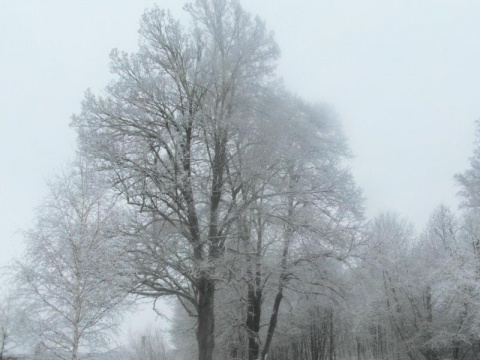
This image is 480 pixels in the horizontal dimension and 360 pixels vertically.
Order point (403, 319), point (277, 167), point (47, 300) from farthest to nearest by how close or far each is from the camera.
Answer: point (403, 319) → point (277, 167) → point (47, 300)

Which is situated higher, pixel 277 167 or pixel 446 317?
pixel 277 167

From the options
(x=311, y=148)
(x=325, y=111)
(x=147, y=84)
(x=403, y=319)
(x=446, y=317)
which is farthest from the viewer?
(x=403, y=319)

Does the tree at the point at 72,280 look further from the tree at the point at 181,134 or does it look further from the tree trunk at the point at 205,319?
the tree trunk at the point at 205,319

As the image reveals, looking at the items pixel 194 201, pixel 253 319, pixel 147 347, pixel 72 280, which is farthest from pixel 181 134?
pixel 147 347

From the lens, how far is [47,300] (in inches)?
521

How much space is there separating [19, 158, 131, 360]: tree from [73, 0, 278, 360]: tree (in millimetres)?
1230

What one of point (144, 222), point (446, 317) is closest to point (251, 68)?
point (144, 222)

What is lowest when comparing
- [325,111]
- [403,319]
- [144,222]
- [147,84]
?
[403,319]

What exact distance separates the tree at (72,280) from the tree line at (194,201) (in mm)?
39

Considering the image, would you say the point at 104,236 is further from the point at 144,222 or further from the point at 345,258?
the point at 345,258

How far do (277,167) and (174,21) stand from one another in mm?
5775

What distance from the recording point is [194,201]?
48.1 ft

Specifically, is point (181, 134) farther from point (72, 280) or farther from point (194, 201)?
point (72, 280)

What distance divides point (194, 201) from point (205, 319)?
147 inches
